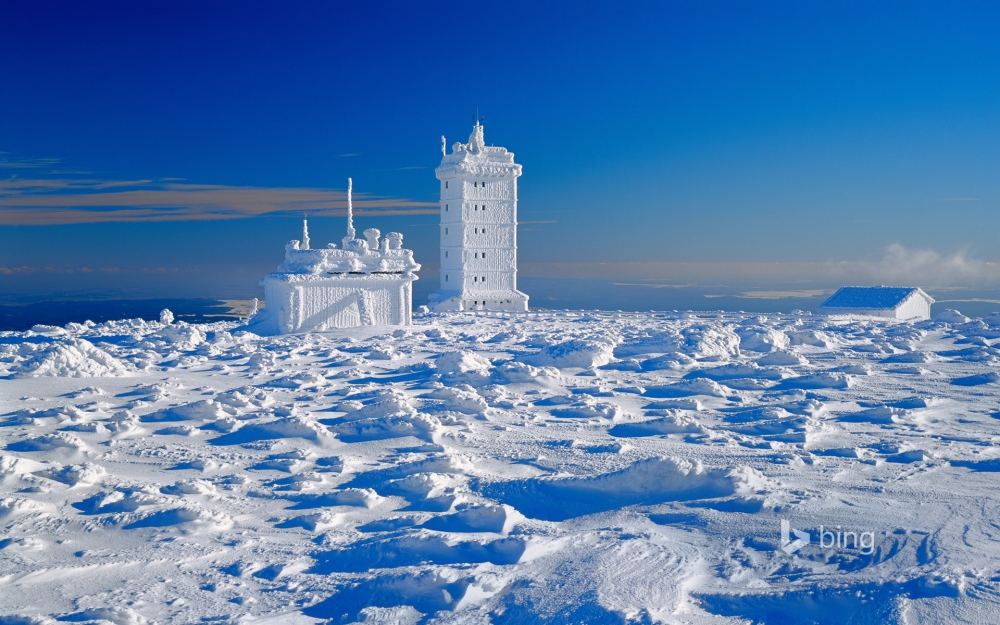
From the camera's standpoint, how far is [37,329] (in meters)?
26.7

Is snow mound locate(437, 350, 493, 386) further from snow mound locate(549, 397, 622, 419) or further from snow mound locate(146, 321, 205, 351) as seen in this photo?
snow mound locate(146, 321, 205, 351)

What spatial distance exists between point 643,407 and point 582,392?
1875mm

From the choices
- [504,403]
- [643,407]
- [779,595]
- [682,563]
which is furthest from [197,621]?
[643,407]

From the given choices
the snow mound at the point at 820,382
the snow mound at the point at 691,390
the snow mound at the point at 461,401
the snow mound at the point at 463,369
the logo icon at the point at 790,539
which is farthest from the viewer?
the snow mound at the point at 463,369

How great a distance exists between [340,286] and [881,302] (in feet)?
89.7

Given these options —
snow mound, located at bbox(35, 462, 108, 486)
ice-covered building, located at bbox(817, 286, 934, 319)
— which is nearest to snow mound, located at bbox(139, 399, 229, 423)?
snow mound, located at bbox(35, 462, 108, 486)

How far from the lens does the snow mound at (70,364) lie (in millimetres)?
16797

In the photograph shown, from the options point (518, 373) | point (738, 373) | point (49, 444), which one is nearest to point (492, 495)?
point (49, 444)

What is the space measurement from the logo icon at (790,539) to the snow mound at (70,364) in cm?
1552

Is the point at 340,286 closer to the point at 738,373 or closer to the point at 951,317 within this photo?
the point at 738,373

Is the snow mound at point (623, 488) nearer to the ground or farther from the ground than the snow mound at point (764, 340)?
nearer to the ground

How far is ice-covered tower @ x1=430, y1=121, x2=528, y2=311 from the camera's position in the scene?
4159cm

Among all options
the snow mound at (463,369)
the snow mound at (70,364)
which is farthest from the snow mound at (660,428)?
the snow mound at (70,364)

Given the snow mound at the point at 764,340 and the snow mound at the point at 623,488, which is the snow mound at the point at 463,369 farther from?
the snow mound at the point at 764,340
